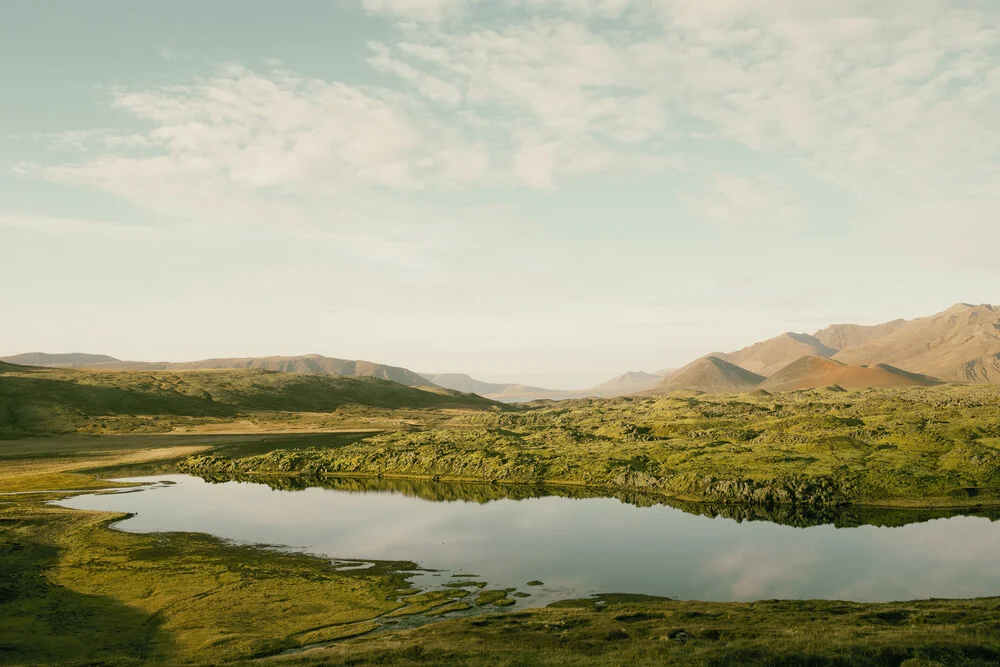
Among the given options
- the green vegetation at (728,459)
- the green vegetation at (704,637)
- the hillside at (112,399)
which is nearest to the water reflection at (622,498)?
the green vegetation at (728,459)

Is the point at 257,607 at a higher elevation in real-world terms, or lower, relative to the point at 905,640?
lower

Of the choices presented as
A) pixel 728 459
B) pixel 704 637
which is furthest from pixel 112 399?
pixel 704 637

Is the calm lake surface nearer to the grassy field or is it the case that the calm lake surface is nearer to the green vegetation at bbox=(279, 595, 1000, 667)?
the grassy field

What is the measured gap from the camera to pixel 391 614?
27.5 meters

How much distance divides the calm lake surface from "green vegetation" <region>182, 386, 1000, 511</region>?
6.37 m

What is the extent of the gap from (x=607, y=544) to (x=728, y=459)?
25.3m

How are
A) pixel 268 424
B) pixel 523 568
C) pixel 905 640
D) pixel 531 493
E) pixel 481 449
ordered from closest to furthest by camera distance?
pixel 905 640 → pixel 523 568 → pixel 531 493 → pixel 481 449 → pixel 268 424

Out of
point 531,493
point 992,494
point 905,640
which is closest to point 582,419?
point 531,493

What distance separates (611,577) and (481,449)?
145 ft

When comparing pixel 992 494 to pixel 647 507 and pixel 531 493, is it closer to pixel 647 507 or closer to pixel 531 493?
pixel 647 507

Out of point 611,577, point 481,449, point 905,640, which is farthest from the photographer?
point 481,449

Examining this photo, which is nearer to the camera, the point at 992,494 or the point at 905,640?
the point at 905,640

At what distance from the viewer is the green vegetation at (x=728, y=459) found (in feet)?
160

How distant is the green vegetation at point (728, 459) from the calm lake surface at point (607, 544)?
6.37 m
